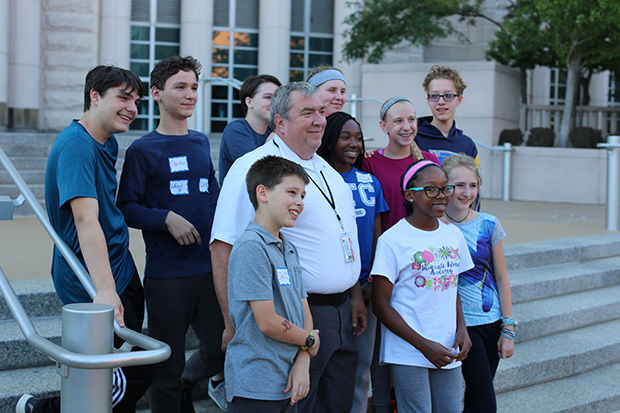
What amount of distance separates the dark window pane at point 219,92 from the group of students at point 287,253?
14992mm

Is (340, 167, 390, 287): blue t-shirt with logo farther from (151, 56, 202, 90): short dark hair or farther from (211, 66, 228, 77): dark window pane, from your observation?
(211, 66, 228, 77): dark window pane

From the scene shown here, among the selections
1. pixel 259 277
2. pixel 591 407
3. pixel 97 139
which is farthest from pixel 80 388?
pixel 591 407

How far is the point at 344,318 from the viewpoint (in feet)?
11.2

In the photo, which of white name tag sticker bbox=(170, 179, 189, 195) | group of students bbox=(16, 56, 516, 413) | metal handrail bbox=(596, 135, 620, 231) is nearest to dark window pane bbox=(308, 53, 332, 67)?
metal handrail bbox=(596, 135, 620, 231)

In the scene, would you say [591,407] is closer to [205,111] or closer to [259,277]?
[259,277]

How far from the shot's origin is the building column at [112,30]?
1723 cm

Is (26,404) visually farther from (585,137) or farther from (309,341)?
A: (585,137)

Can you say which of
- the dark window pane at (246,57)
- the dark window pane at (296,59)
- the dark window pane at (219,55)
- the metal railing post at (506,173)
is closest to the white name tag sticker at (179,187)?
the metal railing post at (506,173)

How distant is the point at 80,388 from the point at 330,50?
18.3 metres

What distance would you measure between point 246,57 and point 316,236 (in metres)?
16.8

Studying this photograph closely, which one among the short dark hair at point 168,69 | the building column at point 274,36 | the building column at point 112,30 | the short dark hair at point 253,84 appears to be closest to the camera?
the short dark hair at point 168,69

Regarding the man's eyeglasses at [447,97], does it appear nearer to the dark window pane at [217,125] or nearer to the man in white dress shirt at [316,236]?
the man in white dress shirt at [316,236]

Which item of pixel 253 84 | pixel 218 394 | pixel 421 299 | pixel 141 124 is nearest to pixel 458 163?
pixel 421 299

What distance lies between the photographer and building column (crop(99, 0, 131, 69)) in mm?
17234
